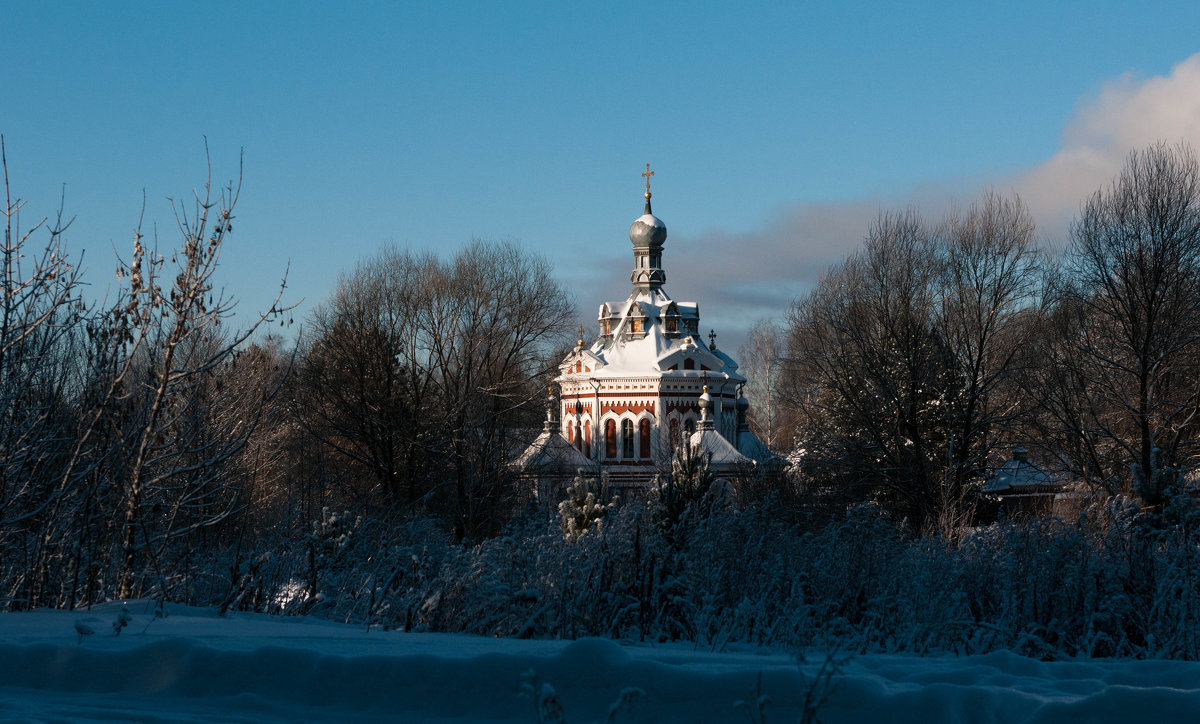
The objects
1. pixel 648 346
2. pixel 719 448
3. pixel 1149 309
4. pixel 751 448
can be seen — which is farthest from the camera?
pixel 648 346

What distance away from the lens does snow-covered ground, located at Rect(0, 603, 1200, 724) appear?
358 cm

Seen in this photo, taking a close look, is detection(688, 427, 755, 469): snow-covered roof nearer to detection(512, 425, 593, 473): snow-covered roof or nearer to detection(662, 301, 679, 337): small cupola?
detection(512, 425, 593, 473): snow-covered roof

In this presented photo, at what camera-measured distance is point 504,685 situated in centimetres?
394

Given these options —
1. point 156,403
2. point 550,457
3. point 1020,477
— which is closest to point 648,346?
point 550,457

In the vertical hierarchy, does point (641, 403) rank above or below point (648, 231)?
below

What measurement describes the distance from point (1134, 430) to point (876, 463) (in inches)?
265

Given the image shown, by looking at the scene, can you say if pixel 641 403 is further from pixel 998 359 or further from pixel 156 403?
pixel 156 403

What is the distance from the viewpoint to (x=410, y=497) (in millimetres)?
32531

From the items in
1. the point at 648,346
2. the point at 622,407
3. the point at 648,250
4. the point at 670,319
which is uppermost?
Answer: the point at 648,250

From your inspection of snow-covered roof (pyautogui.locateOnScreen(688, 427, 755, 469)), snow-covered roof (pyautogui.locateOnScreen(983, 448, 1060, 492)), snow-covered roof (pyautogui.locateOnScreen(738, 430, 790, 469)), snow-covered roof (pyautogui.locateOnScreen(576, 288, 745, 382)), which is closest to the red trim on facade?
snow-covered roof (pyautogui.locateOnScreen(576, 288, 745, 382))

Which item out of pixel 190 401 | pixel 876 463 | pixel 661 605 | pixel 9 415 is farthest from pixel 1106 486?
pixel 9 415

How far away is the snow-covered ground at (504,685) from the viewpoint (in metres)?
3.58

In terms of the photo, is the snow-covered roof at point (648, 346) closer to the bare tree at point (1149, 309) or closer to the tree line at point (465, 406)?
the tree line at point (465, 406)

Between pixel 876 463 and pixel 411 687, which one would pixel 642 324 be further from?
pixel 411 687
